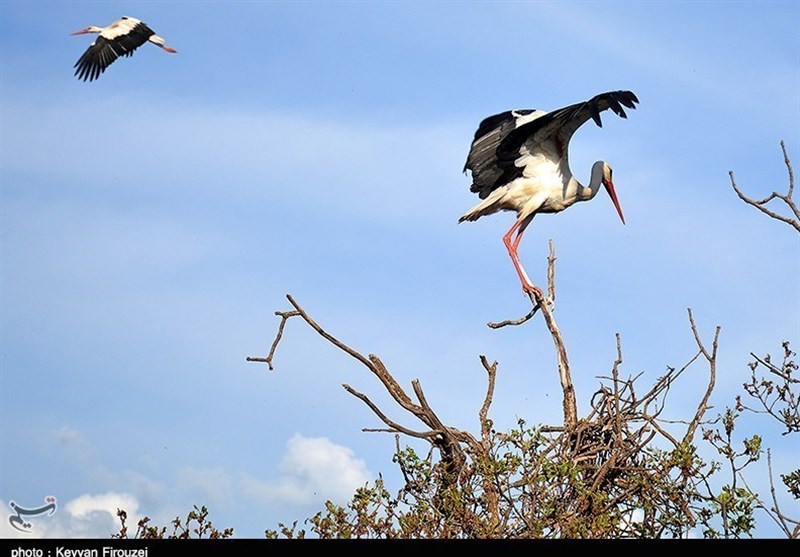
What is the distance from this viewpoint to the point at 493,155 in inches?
439

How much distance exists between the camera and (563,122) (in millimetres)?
10773

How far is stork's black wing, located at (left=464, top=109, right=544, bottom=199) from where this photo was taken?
35.5 ft

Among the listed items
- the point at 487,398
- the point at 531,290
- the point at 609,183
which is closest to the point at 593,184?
the point at 609,183

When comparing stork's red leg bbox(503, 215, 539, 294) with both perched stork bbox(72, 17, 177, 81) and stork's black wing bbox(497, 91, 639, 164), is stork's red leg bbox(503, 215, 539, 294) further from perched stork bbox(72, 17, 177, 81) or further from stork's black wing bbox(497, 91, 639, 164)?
perched stork bbox(72, 17, 177, 81)

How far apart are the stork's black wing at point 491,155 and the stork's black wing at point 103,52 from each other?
5.48 m

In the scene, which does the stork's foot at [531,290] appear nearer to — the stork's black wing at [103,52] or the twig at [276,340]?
the twig at [276,340]

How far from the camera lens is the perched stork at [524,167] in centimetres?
1077

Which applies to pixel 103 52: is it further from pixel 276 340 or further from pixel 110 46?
pixel 276 340

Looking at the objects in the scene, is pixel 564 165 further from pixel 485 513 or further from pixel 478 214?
pixel 485 513

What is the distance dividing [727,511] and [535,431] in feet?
4.02

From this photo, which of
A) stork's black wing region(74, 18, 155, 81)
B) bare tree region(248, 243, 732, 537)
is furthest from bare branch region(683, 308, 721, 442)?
stork's black wing region(74, 18, 155, 81)

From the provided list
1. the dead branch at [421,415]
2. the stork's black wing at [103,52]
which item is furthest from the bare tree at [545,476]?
the stork's black wing at [103,52]
